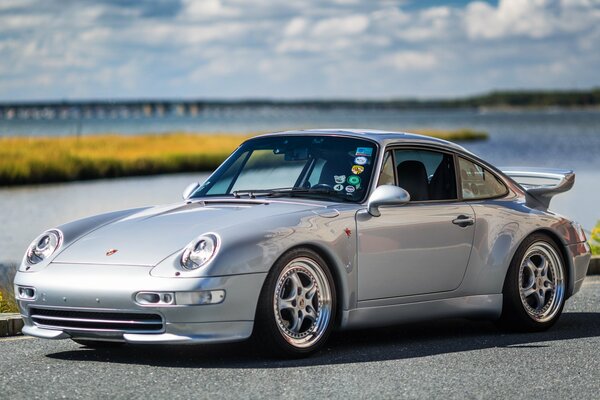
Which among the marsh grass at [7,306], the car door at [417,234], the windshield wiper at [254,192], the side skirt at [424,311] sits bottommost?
the marsh grass at [7,306]

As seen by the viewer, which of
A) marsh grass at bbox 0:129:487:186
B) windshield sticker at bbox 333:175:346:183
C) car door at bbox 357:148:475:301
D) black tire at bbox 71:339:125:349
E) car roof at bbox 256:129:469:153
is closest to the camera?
car door at bbox 357:148:475:301

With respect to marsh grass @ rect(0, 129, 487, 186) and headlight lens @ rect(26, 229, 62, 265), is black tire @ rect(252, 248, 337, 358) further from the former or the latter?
marsh grass @ rect(0, 129, 487, 186)

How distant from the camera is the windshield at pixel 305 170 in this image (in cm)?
845

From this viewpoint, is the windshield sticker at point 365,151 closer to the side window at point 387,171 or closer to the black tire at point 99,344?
the side window at point 387,171

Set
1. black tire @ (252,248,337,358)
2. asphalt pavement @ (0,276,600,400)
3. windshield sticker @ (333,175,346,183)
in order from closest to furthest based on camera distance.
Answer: asphalt pavement @ (0,276,600,400)
black tire @ (252,248,337,358)
windshield sticker @ (333,175,346,183)

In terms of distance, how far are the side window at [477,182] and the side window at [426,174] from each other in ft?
0.36

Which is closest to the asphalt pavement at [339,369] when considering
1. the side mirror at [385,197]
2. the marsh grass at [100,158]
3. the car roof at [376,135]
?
the side mirror at [385,197]

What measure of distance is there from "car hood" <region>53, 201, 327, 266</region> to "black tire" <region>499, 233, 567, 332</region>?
188 cm

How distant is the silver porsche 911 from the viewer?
7355mm

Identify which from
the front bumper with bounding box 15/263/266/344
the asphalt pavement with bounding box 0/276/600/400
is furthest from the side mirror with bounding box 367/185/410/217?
the front bumper with bounding box 15/263/266/344

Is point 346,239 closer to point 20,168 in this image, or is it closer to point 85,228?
point 85,228

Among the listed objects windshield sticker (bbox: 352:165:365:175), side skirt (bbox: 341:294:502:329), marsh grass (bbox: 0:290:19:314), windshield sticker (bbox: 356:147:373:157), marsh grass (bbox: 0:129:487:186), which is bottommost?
marsh grass (bbox: 0:129:487:186)

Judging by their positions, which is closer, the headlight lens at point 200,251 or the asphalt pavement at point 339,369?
the asphalt pavement at point 339,369

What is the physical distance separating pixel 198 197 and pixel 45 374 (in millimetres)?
2042
